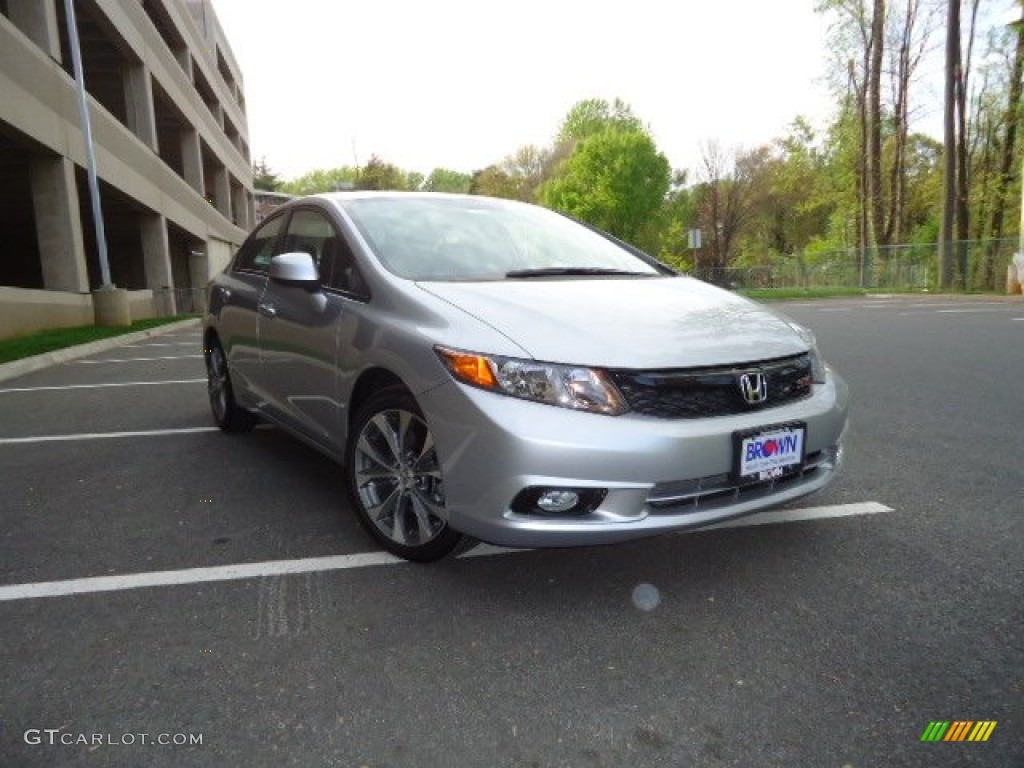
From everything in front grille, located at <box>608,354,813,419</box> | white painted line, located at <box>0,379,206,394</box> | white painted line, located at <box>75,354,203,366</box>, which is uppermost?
front grille, located at <box>608,354,813,419</box>

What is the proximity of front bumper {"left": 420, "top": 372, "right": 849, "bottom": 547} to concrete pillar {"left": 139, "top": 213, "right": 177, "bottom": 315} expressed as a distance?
24796 millimetres

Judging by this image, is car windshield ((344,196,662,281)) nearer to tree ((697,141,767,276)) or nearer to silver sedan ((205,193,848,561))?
silver sedan ((205,193,848,561))

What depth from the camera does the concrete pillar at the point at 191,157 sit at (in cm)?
3047

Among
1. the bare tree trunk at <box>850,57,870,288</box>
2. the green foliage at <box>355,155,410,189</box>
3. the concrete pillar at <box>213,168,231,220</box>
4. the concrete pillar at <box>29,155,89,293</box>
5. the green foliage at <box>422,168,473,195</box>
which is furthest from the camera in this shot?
the green foliage at <box>422,168,473,195</box>

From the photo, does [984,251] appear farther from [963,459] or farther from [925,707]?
[925,707]

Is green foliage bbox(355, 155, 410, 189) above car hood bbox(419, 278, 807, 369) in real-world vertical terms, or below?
above

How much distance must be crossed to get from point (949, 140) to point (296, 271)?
27.7m

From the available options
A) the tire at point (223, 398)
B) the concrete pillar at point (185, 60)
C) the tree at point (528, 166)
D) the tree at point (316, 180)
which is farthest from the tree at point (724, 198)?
the tree at point (316, 180)

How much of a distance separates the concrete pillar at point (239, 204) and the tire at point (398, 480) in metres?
46.6

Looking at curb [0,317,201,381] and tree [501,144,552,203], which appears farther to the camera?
tree [501,144,552,203]

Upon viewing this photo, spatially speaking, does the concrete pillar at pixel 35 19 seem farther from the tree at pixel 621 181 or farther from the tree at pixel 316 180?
the tree at pixel 316 180

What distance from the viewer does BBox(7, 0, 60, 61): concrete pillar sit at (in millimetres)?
15570

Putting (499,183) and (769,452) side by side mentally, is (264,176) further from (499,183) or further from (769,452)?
(769,452)
